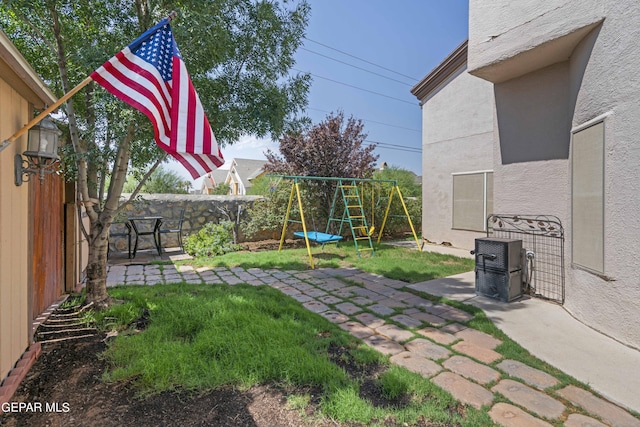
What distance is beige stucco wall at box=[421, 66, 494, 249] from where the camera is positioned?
7.28 metres

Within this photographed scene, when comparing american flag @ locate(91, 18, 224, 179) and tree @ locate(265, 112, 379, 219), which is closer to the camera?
american flag @ locate(91, 18, 224, 179)

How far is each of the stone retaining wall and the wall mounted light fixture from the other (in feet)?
16.7

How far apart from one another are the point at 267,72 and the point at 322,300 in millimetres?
3001

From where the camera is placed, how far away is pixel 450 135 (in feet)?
26.5

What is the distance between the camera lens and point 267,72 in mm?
3822

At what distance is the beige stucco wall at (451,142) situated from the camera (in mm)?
7281

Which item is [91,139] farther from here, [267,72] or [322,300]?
[322,300]

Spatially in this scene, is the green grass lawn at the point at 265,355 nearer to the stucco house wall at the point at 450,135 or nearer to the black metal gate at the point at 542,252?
the black metal gate at the point at 542,252

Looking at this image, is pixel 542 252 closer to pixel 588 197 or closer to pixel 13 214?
pixel 588 197

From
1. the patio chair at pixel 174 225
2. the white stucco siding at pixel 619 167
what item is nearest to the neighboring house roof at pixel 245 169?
the patio chair at pixel 174 225

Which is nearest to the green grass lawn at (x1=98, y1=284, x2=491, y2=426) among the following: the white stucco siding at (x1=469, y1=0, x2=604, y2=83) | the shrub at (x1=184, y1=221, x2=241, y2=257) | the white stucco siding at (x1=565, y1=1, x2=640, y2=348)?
the white stucco siding at (x1=565, y1=1, x2=640, y2=348)

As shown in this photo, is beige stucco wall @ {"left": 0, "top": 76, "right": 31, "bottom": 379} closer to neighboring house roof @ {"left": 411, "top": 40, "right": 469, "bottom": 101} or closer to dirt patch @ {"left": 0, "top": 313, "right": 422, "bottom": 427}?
dirt patch @ {"left": 0, "top": 313, "right": 422, "bottom": 427}

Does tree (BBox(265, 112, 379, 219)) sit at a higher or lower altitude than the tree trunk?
higher

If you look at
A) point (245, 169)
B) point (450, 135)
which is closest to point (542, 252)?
point (450, 135)
